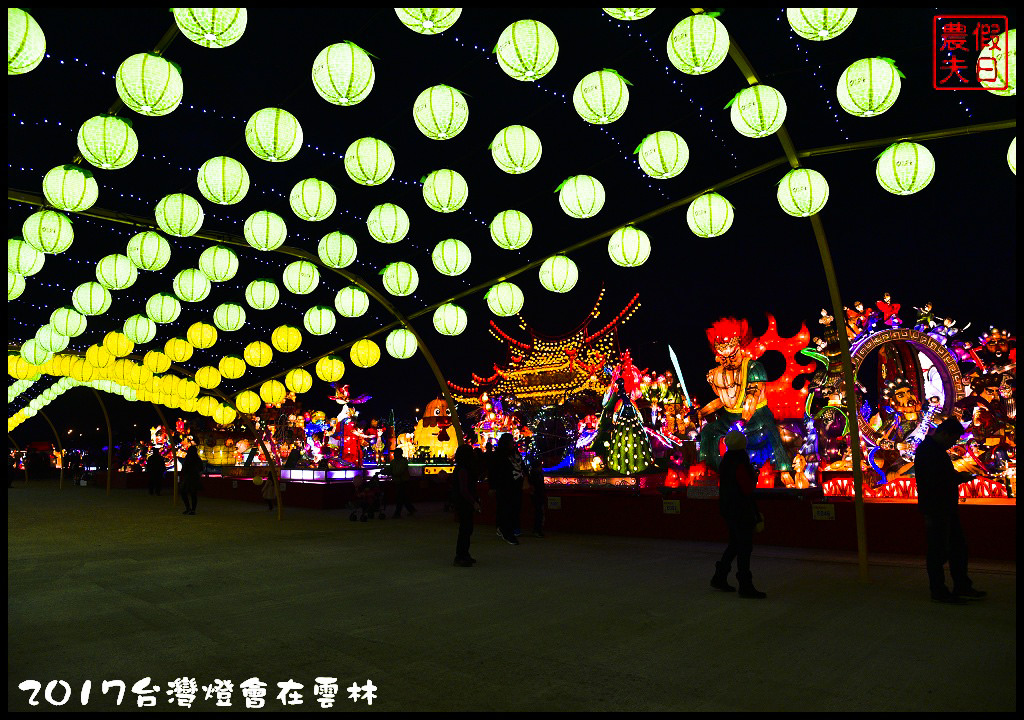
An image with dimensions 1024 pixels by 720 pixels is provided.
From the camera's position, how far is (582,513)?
12.5 m

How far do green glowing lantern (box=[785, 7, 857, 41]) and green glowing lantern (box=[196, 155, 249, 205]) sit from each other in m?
6.13

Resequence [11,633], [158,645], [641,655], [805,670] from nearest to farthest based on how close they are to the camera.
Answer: [805,670], [641,655], [158,645], [11,633]

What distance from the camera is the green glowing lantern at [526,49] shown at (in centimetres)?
636

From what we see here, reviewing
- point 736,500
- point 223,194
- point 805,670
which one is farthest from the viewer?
point 223,194

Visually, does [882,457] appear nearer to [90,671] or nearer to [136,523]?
[90,671]

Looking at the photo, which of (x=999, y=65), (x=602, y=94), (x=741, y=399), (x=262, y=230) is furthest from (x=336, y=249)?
(x=999, y=65)

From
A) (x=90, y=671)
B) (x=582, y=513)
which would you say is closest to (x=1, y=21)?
(x=90, y=671)

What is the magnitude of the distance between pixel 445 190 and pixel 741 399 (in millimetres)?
6585

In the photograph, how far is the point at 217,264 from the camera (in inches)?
453

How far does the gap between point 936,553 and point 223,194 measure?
8278mm

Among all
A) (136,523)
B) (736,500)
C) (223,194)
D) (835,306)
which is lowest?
(136,523)

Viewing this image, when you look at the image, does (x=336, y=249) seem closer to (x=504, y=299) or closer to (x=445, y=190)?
(x=445, y=190)

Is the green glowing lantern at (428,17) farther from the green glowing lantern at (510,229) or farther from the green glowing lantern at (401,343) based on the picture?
the green glowing lantern at (401,343)

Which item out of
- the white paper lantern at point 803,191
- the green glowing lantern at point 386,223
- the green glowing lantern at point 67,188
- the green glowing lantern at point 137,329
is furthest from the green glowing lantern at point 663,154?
the green glowing lantern at point 137,329
